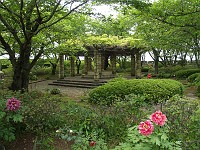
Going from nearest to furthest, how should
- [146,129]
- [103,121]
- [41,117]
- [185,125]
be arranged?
[146,129]
[185,125]
[41,117]
[103,121]

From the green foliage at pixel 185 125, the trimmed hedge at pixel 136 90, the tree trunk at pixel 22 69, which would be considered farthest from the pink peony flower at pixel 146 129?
the trimmed hedge at pixel 136 90

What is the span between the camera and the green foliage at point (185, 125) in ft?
9.00

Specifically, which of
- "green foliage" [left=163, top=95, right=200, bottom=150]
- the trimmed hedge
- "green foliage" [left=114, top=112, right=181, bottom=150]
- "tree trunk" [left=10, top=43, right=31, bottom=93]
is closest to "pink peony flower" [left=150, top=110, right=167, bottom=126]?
"green foliage" [left=114, top=112, right=181, bottom=150]

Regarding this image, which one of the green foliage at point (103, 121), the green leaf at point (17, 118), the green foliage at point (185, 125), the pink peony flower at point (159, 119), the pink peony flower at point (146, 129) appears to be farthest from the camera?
the green foliage at point (103, 121)

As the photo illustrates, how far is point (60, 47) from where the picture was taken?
10.0 metres

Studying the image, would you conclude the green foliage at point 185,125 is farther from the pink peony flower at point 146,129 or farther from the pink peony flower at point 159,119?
the pink peony flower at point 146,129

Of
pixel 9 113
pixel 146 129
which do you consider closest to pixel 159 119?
pixel 146 129

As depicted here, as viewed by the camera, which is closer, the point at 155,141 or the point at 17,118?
the point at 155,141

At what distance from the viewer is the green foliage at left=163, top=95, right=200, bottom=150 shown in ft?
9.00

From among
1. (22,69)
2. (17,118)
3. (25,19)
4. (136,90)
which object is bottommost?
(136,90)

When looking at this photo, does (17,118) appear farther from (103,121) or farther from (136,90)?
(136,90)

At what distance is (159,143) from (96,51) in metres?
14.9

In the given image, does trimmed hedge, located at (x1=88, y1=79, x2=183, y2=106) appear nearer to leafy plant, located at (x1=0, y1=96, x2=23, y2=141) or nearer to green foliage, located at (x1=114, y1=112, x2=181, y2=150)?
leafy plant, located at (x1=0, y1=96, x2=23, y2=141)

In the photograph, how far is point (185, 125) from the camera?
3430 millimetres
